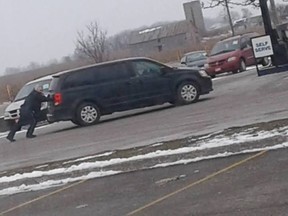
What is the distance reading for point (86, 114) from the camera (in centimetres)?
2114

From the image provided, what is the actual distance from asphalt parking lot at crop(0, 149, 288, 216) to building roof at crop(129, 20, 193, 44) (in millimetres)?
102391

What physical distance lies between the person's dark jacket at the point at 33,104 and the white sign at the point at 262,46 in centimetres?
781

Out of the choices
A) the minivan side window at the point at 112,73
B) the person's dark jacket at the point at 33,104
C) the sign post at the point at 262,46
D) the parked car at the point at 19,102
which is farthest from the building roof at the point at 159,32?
the person's dark jacket at the point at 33,104

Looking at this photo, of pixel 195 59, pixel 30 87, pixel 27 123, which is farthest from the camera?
pixel 195 59

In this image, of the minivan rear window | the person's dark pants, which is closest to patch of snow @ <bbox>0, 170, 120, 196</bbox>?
the person's dark pants

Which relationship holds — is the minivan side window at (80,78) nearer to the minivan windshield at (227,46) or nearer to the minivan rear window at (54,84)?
the minivan rear window at (54,84)

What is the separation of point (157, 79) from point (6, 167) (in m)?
7.73

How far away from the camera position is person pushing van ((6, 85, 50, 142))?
21.1 meters

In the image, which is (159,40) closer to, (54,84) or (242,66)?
(242,66)

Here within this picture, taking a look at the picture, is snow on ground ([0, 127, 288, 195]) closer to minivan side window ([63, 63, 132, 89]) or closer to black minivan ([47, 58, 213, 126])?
black minivan ([47, 58, 213, 126])

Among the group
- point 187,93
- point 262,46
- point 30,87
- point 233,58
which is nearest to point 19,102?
point 30,87

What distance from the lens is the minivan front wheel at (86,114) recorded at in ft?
69.2

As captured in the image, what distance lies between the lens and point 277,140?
1044 cm

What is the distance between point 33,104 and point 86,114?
1565mm
